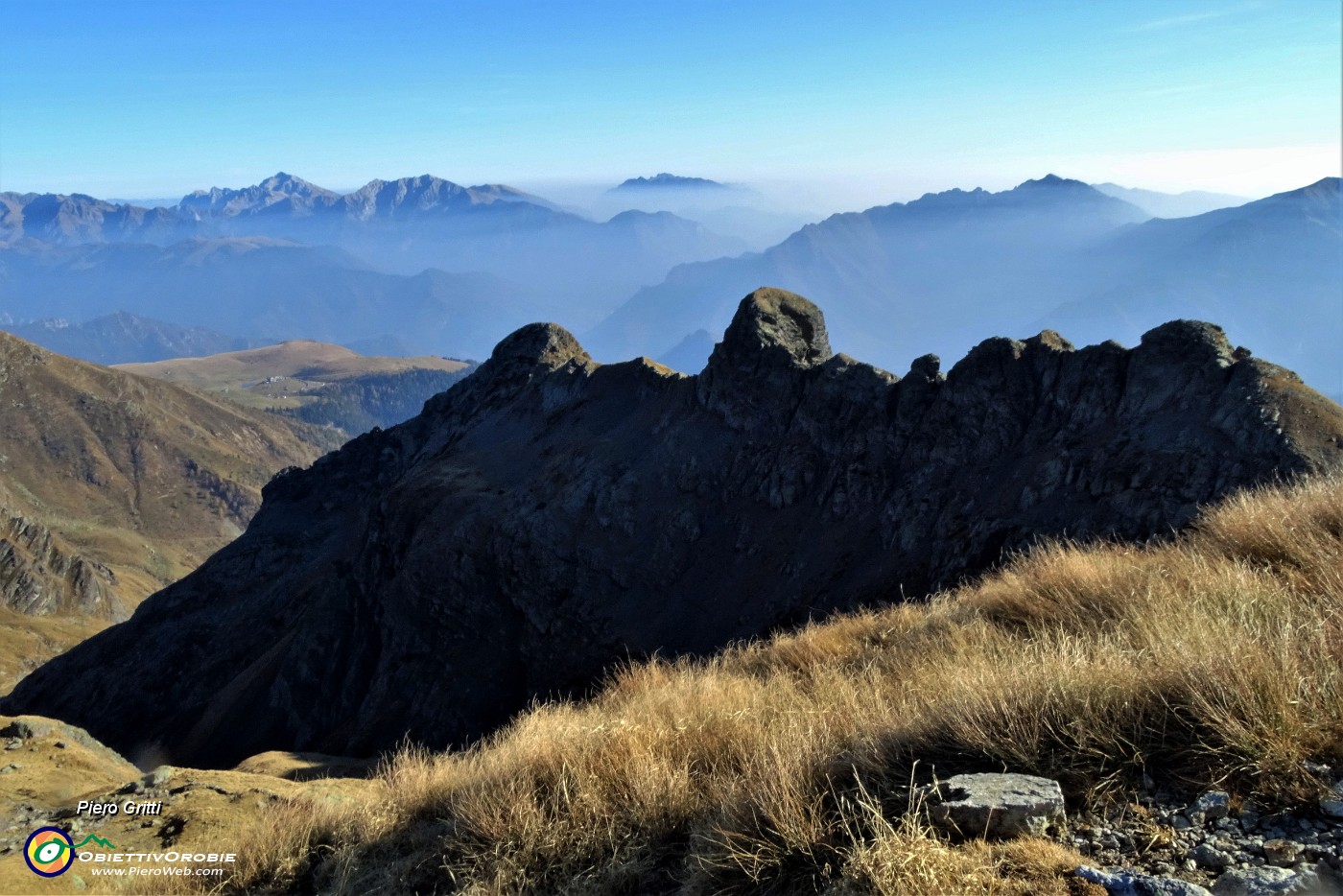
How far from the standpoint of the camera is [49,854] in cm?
965

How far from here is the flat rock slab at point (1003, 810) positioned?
14.3 feet

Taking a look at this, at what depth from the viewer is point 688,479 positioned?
4212cm

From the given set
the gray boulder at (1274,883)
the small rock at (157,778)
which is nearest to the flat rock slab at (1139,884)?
the gray boulder at (1274,883)

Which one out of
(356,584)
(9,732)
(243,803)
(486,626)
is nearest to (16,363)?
(356,584)

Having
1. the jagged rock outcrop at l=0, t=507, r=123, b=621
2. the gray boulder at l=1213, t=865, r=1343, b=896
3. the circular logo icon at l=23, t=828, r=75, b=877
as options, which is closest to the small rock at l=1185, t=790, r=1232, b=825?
the gray boulder at l=1213, t=865, r=1343, b=896

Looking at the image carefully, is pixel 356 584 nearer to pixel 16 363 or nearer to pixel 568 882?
pixel 568 882

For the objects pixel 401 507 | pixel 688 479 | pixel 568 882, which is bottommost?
pixel 401 507

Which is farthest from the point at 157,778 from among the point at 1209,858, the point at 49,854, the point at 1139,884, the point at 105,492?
the point at 105,492

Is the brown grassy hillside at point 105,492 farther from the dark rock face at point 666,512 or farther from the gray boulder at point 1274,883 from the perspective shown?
the gray boulder at point 1274,883

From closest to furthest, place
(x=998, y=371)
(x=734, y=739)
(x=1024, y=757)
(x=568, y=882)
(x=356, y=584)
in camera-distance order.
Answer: (x=1024, y=757) < (x=568, y=882) < (x=734, y=739) < (x=998, y=371) < (x=356, y=584)

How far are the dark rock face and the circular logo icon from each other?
22.6 meters

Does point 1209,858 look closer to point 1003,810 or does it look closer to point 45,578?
point 1003,810

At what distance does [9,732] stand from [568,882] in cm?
2283

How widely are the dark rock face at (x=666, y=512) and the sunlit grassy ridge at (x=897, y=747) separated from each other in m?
18.0
